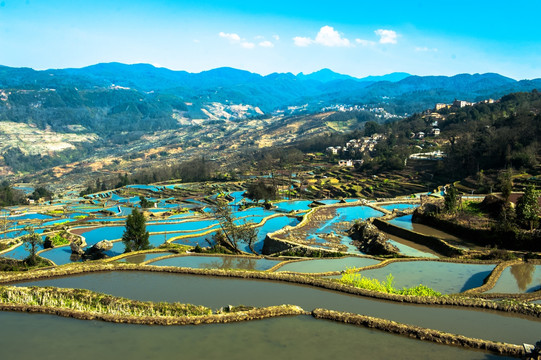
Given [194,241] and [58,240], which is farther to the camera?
[58,240]

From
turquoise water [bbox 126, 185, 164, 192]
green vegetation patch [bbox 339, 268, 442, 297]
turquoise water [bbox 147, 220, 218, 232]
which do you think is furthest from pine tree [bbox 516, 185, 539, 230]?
turquoise water [bbox 126, 185, 164, 192]

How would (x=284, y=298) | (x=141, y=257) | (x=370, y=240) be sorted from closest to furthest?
(x=284, y=298) → (x=141, y=257) → (x=370, y=240)

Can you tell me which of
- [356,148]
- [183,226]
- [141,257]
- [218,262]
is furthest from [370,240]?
[356,148]

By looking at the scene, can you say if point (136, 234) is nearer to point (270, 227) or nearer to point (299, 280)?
point (270, 227)

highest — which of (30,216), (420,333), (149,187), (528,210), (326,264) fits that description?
(528,210)

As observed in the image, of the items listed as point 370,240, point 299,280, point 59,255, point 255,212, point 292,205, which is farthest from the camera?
point 292,205

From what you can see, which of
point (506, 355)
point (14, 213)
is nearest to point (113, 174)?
point (14, 213)

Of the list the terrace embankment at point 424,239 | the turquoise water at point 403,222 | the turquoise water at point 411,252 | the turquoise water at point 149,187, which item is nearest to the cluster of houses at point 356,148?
the turquoise water at point 149,187
